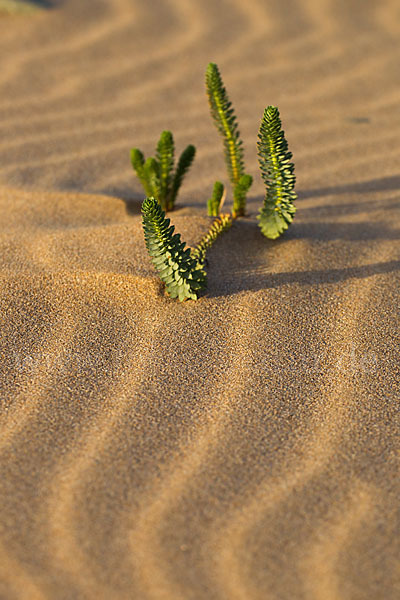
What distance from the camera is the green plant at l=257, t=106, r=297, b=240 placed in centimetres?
209

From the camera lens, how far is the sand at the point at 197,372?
146 centimetres

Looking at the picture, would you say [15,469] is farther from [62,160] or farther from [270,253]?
[62,160]

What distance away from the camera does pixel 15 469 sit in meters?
1.63

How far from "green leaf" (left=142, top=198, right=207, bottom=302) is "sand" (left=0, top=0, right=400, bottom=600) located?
65 millimetres

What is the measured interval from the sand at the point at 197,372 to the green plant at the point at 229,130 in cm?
12

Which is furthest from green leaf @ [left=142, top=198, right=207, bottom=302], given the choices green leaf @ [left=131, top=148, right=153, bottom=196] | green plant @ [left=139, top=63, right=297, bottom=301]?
green leaf @ [left=131, top=148, right=153, bottom=196]

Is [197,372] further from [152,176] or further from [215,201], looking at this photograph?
[152,176]

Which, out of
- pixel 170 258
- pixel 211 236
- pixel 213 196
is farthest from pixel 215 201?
pixel 170 258

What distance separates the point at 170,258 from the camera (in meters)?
2.03

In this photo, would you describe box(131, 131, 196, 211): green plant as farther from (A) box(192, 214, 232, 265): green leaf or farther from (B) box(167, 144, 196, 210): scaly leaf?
(A) box(192, 214, 232, 265): green leaf

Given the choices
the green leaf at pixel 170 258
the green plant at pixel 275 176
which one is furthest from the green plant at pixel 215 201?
the green leaf at pixel 170 258

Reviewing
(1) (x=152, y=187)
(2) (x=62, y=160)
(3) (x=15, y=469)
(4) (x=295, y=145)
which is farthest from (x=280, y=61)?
(3) (x=15, y=469)

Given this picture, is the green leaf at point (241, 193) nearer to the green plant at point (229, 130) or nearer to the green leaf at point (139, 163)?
the green plant at point (229, 130)

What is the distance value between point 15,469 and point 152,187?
120cm
